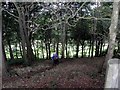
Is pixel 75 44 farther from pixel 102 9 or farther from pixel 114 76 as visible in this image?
pixel 114 76

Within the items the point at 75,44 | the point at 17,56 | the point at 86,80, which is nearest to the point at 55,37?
the point at 75,44

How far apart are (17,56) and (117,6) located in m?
10.8

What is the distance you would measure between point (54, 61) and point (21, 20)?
2.51 m

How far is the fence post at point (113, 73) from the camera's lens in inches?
64.8

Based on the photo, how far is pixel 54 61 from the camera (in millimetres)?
10023

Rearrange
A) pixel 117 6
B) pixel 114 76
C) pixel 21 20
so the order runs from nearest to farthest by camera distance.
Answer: pixel 114 76 < pixel 117 6 < pixel 21 20

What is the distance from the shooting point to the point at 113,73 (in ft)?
5.46

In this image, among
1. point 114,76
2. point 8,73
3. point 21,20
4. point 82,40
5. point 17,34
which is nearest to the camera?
point 114,76

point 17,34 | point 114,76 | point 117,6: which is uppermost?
point 117,6

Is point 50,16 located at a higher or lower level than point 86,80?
higher

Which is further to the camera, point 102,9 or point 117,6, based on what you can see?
point 102,9

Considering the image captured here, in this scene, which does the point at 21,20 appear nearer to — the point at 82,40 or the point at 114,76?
the point at 82,40

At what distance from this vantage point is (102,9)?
9703mm

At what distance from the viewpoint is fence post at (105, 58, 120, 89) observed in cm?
165
